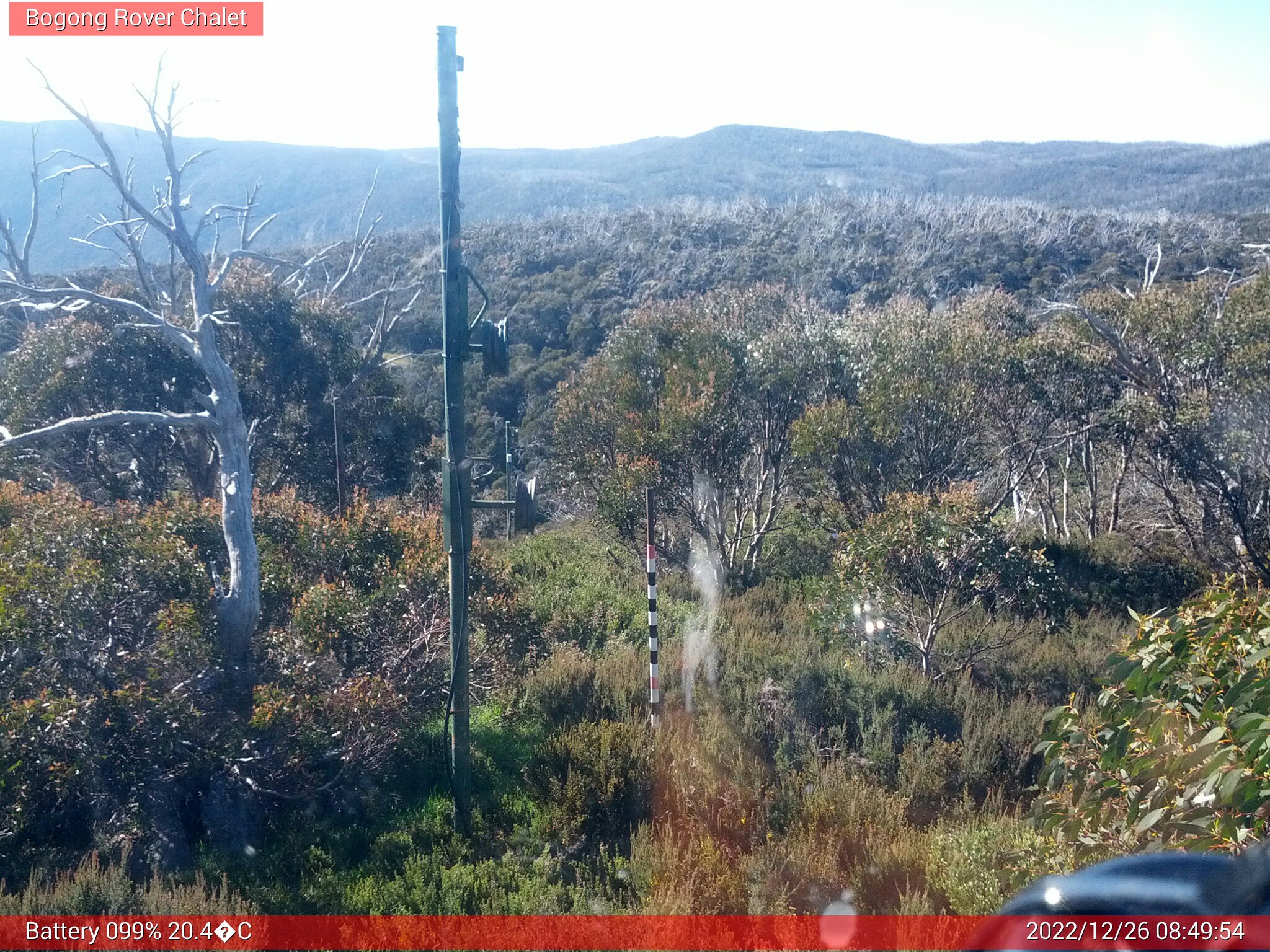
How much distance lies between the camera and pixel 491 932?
3.91 meters

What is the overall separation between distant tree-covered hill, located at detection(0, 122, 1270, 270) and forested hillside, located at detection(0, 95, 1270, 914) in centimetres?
2314

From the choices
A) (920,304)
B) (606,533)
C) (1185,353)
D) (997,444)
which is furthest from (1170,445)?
(606,533)

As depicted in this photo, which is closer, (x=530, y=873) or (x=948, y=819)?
(x=530, y=873)

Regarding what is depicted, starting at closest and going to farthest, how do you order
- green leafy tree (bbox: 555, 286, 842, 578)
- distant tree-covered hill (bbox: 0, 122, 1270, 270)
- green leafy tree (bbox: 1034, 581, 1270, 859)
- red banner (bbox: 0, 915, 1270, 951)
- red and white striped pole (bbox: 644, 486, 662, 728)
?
green leafy tree (bbox: 1034, 581, 1270, 859) → red banner (bbox: 0, 915, 1270, 951) → red and white striped pole (bbox: 644, 486, 662, 728) → green leafy tree (bbox: 555, 286, 842, 578) → distant tree-covered hill (bbox: 0, 122, 1270, 270)

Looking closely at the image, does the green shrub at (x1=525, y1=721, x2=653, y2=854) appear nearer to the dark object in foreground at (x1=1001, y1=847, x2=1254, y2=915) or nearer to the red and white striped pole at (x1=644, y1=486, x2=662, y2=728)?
the red and white striped pole at (x1=644, y1=486, x2=662, y2=728)

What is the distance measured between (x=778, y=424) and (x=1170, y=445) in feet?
15.9

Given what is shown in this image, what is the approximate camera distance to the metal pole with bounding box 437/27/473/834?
16.3ft

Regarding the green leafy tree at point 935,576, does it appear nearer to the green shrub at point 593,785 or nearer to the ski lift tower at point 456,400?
the green shrub at point 593,785

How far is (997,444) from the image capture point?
512 inches

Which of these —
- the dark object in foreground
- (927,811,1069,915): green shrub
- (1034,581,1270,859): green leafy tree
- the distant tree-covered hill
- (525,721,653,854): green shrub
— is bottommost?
(525,721,653,854): green shrub

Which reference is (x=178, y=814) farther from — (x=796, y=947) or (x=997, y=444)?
(x=997, y=444)

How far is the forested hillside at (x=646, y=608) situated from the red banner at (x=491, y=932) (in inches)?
5.2

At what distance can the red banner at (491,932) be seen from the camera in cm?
365

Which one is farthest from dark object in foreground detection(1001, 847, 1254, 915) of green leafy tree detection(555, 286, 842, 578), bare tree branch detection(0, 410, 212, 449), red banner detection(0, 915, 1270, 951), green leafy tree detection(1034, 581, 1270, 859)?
green leafy tree detection(555, 286, 842, 578)
